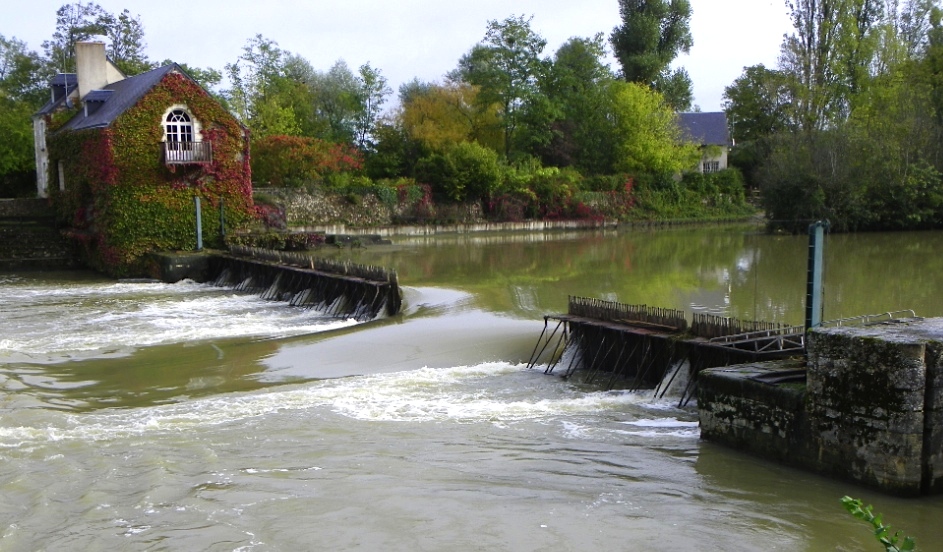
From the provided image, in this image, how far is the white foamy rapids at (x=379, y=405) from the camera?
12.0 meters

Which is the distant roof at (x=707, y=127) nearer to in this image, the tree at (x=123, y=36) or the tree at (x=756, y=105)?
the tree at (x=756, y=105)

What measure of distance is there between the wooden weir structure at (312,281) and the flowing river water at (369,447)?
84 centimetres

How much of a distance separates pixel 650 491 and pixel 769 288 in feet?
56.0

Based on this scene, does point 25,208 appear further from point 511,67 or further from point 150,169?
point 511,67

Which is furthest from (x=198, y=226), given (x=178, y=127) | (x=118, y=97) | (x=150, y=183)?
(x=118, y=97)

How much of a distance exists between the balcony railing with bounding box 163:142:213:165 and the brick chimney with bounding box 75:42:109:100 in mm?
8559

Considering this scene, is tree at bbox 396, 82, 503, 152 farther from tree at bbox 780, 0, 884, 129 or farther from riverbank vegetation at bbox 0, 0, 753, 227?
tree at bbox 780, 0, 884, 129

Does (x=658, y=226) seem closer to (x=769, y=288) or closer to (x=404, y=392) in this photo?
(x=769, y=288)

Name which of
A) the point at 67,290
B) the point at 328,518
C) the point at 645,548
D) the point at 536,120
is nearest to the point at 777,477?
the point at 645,548

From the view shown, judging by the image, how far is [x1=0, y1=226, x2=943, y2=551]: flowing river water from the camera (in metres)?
8.44

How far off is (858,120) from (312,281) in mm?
36294

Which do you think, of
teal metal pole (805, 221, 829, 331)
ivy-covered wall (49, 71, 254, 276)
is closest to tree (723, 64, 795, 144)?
ivy-covered wall (49, 71, 254, 276)

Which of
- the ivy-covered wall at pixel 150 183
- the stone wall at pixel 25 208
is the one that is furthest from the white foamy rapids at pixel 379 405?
the stone wall at pixel 25 208

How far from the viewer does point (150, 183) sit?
3297 cm
